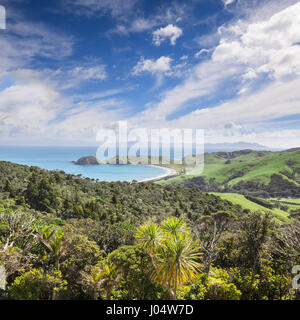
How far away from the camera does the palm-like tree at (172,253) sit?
23.2 ft

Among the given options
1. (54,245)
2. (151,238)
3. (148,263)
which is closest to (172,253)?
(151,238)

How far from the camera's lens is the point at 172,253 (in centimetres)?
729

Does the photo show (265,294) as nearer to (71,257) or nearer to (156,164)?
(71,257)

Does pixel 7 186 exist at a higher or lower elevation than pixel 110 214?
higher

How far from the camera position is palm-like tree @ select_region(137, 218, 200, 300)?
279 inches

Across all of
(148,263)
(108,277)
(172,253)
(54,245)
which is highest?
(172,253)

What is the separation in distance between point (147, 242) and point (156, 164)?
175 meters

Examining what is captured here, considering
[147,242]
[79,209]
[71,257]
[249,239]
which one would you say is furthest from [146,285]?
[79,209]

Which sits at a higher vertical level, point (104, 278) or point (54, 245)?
point (54, 245)

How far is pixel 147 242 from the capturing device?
27.2ft

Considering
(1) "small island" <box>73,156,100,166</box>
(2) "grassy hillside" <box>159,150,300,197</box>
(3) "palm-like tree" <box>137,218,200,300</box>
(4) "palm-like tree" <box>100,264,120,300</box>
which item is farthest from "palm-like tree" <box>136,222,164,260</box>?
(1) "small island" <box>73,156,100,166</box>

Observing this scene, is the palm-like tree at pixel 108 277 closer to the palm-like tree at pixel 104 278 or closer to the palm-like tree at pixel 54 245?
the palm-like tree at pixel 104 278

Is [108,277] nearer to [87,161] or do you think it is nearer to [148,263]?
[148,263]

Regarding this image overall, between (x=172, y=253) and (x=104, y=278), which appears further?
(x=104, y=278)
